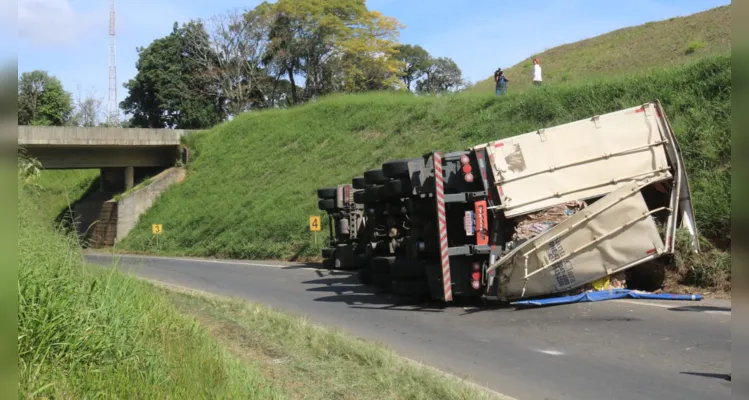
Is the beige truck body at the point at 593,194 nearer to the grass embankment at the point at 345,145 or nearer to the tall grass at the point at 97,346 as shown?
the grass embankment at the point at 345,145

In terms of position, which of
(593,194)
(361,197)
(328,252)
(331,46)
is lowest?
(328,252)

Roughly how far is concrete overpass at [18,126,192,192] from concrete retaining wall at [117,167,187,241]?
1.98m

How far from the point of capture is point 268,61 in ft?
185

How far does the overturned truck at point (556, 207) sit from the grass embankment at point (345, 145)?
5.83ft

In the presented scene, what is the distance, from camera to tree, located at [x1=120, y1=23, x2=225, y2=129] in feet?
188

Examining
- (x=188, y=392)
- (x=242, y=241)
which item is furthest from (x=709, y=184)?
(x=242, y=241)

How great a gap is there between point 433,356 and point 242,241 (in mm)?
21416

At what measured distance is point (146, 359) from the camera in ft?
17.0

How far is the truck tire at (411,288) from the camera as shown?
11753mm

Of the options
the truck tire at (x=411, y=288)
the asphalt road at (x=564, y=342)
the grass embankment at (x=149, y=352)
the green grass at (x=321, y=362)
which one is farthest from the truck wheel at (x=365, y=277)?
the grass embankment at (x=149, y=352)

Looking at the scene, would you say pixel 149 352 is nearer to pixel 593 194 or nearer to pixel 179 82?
pixel 593 194

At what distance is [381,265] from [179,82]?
49.3 metres

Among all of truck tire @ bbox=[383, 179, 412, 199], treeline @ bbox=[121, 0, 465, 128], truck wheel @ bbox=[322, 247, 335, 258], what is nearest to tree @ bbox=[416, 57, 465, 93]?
treeline @ bbox=[121, 0, 465, 128]

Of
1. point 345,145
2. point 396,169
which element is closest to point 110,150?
point 345,145
